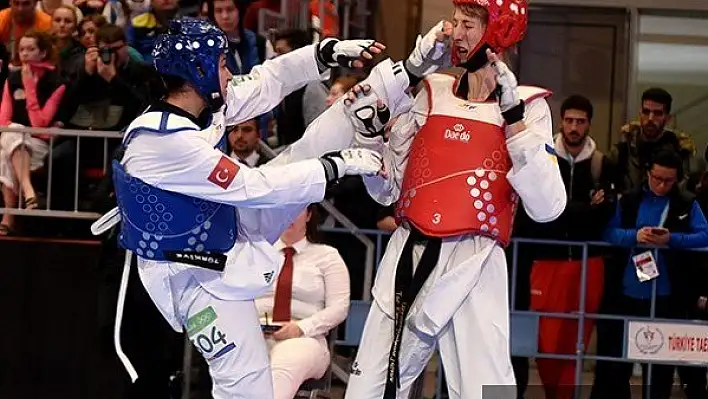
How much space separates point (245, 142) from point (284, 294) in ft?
2.54

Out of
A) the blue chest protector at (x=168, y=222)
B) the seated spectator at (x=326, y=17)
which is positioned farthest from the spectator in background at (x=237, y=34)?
the blue chest protector at (x=168, y=222)

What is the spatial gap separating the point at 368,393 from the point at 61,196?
2583mm

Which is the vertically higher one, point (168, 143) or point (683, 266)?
point (168, 143)

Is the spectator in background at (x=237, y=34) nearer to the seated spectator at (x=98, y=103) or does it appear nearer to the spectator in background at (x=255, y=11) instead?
the seated spectator at (x=98, y=103)

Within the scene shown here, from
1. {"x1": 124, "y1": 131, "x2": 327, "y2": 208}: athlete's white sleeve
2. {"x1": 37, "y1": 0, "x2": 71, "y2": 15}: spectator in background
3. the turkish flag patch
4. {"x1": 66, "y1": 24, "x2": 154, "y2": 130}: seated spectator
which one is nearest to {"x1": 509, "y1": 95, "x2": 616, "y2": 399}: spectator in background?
{"x1": 66, "y1": 24, "x2": 154, "y2": 130}: seated spectator

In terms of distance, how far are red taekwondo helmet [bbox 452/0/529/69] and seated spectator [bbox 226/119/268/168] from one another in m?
2.00

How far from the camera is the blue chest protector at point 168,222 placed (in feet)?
12.9

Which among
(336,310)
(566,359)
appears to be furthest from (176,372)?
(566,359)

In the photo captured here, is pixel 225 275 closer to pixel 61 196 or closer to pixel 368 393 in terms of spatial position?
pixel 368 393

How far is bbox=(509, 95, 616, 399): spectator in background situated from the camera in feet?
19.3

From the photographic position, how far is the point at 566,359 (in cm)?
589

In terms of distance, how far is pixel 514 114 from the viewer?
3.80m

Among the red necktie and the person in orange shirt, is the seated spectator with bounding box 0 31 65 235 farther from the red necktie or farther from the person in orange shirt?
the red necktie

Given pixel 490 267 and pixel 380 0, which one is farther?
pixel 380 0
